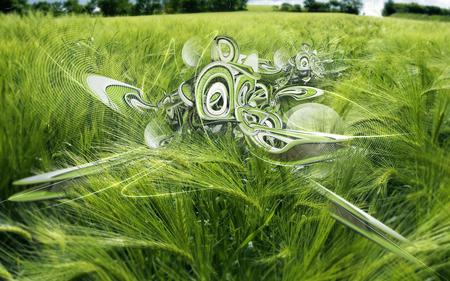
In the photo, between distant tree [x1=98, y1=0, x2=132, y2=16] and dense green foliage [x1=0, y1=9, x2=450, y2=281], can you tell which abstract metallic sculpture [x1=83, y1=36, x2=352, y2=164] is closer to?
dense green foliage [x1=0, y1=9, x2=450, y2=281]

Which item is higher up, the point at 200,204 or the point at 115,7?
the point at 115,7

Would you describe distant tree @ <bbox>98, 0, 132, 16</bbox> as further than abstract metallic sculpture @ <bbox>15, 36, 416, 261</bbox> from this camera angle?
Yes

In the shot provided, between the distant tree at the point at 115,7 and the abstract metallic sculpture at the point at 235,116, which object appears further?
the distant tree at the point at 115,7

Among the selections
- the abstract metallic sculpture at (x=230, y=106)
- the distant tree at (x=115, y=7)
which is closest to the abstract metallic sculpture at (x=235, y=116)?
the abstract metallic sculpture at (x=230, y=106)

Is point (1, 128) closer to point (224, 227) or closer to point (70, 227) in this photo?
point (70, 227)

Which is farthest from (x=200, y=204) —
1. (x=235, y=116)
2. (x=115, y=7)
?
(x=115, y=7)

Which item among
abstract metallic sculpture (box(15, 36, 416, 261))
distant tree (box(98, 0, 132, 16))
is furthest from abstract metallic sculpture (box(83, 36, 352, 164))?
distant tree (box(98, 0, 132, 16))

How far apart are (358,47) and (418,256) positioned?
85.4 inches

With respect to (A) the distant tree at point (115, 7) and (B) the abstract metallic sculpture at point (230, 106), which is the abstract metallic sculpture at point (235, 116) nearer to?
(B) the abstract metallic sculpture at point (230, 106)

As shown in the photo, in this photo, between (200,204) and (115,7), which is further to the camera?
(115,7)

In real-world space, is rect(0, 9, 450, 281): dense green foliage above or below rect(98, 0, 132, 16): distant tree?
below

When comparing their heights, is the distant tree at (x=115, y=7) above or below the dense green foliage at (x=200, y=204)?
above

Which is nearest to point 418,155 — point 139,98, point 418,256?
point 418,256

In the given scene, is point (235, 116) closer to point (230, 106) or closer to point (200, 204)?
point (230, 106)
